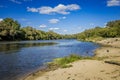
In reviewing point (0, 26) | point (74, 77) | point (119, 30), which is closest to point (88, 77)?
point (74, 77)

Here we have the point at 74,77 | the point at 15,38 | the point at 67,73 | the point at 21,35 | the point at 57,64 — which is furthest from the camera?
the point at 21,35

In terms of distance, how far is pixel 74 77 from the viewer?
719 inches

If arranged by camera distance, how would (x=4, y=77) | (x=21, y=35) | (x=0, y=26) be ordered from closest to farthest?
(x=4, y=77) < (x=0, y=26) < (x=21, y=35)

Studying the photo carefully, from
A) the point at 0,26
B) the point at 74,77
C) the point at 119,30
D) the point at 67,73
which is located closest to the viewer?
the point at 74,77

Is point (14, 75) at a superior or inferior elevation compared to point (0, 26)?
inferior

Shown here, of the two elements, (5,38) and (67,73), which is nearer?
(67,73)

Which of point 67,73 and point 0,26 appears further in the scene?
point 0,26

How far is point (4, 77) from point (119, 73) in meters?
13.1

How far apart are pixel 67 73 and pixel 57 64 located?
8.97 metres

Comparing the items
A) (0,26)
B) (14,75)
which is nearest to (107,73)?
(14,75)

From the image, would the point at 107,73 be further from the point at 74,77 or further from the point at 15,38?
the point at 15,38

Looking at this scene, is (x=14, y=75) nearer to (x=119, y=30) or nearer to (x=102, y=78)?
(x=102, y=78)

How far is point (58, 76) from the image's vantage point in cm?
1933

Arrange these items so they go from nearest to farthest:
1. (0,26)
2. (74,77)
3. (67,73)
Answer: (74,77) → (67,73) → (0,26)
